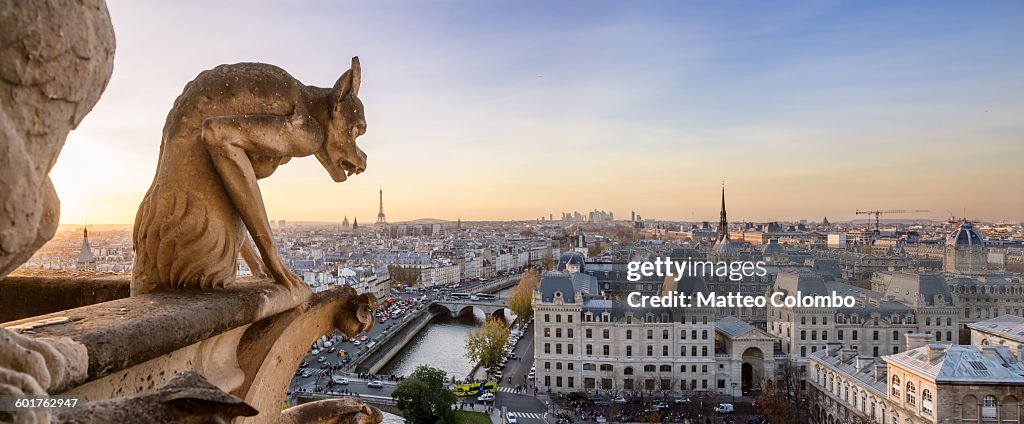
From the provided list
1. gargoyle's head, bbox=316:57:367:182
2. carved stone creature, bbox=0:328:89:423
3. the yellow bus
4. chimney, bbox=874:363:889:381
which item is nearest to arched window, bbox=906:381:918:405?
chimney, bbox=874:363:889:381

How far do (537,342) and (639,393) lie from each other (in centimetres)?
421

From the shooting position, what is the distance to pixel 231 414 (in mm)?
1312

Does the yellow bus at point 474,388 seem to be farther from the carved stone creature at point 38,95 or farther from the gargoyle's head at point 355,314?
the carved stone creature at point 38,95

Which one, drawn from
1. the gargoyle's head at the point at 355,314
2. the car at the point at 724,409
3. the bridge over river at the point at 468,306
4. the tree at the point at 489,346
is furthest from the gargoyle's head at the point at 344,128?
the bridge over river at the point at 468,306

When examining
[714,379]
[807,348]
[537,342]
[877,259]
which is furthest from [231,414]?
[877,259]

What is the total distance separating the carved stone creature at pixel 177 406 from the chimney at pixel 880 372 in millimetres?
22360

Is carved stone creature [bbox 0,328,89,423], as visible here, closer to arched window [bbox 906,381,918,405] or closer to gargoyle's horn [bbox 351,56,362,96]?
gargoyle's horn [bbox 351,56,362,96]

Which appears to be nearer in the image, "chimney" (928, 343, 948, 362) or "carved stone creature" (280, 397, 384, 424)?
"carved stone creature" (280, 397, 384, 424)

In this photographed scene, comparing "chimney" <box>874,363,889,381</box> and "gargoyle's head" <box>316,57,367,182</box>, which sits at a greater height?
"gargoyle's head" <box>316,57,367,182</box>

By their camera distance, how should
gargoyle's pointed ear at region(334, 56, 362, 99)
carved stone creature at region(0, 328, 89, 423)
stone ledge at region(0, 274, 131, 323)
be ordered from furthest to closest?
stone ledge at region(0, 274, 131, 323)
gargoyle's pointed ear at region(334, 56, 362, 99)
carved stone creature at region(0, 328, 89, 423)

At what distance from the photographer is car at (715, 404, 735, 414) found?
23453 millimetres

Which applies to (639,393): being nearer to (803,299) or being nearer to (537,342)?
(537,342)

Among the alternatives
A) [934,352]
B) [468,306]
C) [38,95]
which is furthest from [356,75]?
[468,306]

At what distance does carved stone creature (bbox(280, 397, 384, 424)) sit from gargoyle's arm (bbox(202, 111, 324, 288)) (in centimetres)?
53
